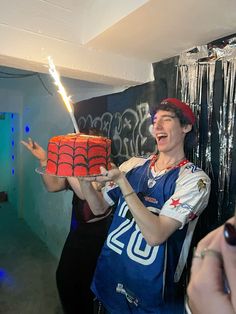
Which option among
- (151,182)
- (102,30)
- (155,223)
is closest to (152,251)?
(155,223)

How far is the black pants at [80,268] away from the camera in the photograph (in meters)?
1.67

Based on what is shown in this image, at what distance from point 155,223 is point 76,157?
0.36m

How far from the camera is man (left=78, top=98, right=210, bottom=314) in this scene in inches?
34.5

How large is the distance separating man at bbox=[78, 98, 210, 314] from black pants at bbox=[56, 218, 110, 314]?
54 cm

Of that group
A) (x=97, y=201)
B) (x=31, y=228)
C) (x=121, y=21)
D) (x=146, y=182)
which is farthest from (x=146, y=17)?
(x=31, y=228)

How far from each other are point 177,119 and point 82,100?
1.41m

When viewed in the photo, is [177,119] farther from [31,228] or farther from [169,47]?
[31,228]

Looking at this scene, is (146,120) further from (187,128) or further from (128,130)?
(187,128)

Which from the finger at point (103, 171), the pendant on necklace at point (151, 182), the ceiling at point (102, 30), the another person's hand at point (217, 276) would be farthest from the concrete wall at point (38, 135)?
the another person's hand at point (217, 276)

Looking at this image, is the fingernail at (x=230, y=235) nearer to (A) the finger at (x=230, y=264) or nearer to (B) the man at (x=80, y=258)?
(A) the finger at (x=230, y=264)

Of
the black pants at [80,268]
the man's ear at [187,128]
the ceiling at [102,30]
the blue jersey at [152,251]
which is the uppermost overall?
the ceiling at [102,30]

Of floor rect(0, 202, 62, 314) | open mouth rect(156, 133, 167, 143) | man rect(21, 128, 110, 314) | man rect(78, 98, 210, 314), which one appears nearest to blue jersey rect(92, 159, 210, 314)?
man rect(78, 98, 210, 314)

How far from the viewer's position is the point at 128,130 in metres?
1.70

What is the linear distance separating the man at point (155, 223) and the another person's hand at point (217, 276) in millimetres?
426
